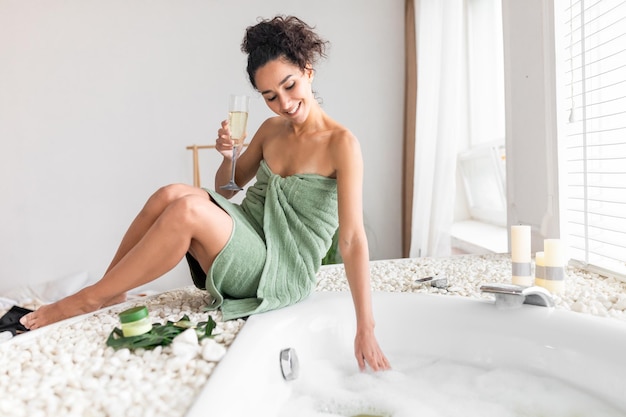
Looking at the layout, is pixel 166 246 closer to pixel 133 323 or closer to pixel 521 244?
pixel 133 323

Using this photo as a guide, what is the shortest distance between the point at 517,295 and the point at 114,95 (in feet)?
10.4

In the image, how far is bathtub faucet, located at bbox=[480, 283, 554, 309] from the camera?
1565 mm

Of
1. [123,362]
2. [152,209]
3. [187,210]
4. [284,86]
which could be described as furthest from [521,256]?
[123,362]

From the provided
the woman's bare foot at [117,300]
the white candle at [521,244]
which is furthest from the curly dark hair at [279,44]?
the white candle at [521,244]

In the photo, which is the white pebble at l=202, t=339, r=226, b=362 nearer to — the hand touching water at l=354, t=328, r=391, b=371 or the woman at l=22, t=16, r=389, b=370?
the woman at l=22, t=16, r=389, b=370

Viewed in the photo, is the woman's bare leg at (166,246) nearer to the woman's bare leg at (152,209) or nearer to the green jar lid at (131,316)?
the woman's bare leg at (152,209)

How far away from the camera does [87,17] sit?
3.73m

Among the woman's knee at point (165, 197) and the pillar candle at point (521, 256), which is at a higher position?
the woman's knee at point (165, 197)

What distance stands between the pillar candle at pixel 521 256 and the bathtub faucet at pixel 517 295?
42 centimetres

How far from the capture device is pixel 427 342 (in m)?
1.71

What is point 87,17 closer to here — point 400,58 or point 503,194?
point 400,58

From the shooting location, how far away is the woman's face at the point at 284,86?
1633 mm

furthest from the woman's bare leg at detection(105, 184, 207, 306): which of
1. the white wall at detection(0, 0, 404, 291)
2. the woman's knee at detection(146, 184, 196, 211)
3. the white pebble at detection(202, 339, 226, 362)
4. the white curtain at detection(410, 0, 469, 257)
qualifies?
the white wall at detection(0, 0, 404, 291)

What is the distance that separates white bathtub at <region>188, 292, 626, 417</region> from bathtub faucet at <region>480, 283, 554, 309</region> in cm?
3
